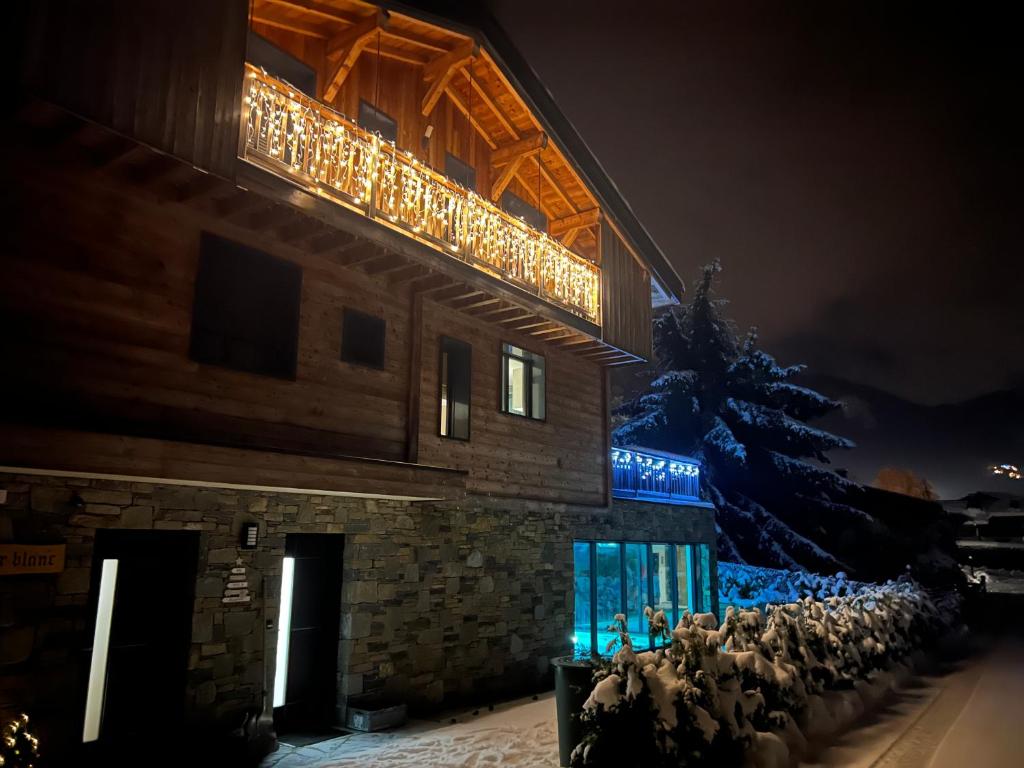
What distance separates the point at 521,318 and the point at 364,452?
4010mm

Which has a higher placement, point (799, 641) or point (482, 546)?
point (482, 546)

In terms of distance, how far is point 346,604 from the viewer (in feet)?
30.0

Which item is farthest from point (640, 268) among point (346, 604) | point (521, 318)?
point (346, 604)

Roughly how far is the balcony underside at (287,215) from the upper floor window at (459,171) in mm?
2767

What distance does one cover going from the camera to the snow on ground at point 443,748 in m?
7.45

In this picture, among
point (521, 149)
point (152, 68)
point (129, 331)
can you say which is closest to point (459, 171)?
point (521, 149)

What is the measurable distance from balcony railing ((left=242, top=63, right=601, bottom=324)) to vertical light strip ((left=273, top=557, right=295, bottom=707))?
4.82m

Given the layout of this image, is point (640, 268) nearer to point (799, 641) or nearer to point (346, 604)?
point (799, 641)

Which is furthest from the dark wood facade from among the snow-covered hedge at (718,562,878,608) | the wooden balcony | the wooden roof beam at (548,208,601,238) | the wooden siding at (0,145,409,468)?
the snow-covered hedge at (718,562,878,608)

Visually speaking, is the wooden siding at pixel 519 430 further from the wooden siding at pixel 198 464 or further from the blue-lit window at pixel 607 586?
the wooden siding at pixel 198 464

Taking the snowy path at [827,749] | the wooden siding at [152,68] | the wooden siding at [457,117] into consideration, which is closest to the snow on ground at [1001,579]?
the snowy path at [827,749]


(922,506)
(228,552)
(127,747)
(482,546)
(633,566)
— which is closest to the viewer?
(127,747)

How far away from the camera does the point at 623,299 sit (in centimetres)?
1523

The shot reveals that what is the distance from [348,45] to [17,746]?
9322 mm
